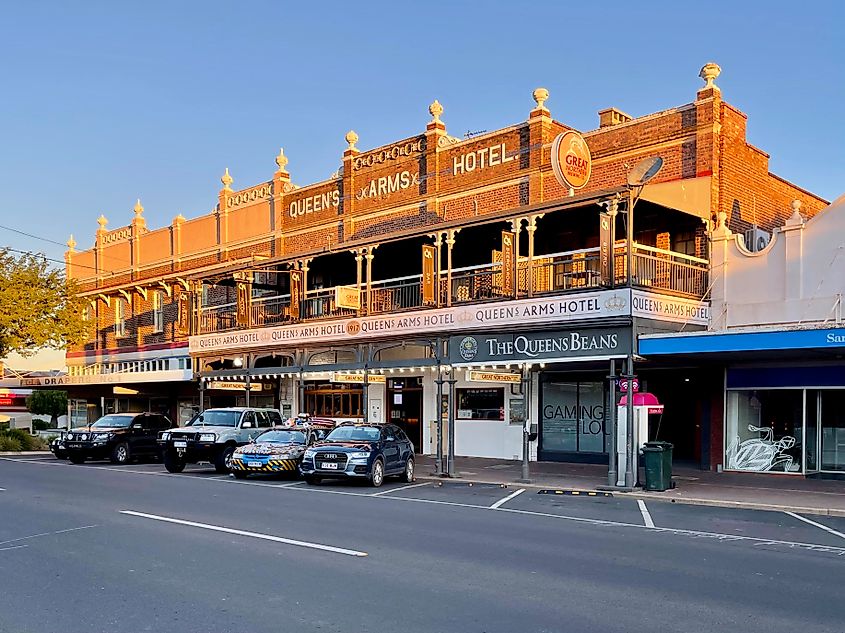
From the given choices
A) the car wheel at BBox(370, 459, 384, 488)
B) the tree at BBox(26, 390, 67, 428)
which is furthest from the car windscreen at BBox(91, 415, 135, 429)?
the tree at BBox(26, 390, 67, 428)

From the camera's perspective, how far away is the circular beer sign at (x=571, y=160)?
20859 mm

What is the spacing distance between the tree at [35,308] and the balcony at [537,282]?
8.56 metres

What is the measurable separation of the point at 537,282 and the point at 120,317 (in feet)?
89.7

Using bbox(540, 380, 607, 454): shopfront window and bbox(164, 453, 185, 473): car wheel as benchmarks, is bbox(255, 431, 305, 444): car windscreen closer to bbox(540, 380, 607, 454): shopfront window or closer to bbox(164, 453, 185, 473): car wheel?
bbox(164, 453, 185, 473): car wheel

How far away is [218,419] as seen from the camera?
23781 mm

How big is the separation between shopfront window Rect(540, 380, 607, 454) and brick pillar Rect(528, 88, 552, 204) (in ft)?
18.4

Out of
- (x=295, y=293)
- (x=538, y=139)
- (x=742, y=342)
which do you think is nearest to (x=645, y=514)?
(x=742, y=342)

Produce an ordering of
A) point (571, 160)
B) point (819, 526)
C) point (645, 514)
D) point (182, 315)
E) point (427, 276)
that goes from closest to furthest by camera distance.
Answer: point (819, 526), point (645, 514), point (571, 160), point (427, 276), point (182, 315)

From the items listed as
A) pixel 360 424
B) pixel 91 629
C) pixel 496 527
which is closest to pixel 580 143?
pixel 360 424

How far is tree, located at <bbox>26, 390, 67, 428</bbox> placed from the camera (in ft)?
218

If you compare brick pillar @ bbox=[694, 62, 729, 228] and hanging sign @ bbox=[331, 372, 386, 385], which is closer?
brick pillar @ bbox=[694, 62, 729, 228]

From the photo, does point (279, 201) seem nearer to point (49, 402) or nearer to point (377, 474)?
point (377, 474)

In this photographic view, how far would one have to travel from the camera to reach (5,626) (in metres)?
6.72

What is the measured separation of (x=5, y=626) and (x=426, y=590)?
3573 mm
